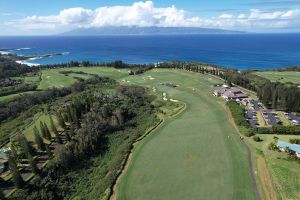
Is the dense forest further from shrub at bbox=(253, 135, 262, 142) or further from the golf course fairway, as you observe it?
shrub at bbox=(253, 135, 262, 142)

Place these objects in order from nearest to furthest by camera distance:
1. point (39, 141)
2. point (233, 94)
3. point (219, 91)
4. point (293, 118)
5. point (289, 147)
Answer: point (289, 147) < point (39, 141) < point (293, 118) < point (233, 94) < point (219, 91)

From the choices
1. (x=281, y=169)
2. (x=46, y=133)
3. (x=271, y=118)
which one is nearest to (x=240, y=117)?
(x=271, y=118)

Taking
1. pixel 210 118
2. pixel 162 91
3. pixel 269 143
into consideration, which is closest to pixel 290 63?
pixel 162 91

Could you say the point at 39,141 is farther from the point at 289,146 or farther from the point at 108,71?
the point at 108,71

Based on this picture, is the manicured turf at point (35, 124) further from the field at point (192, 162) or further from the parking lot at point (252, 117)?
the parking lot at point (252, 117)

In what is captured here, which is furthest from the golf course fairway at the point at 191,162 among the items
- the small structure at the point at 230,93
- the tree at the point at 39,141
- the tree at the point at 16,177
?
the tree at the point at 39,141

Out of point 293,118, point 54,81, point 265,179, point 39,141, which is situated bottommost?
point 265,179

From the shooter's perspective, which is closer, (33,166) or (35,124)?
(33,166)

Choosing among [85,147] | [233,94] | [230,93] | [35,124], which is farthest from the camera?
[230,93]
